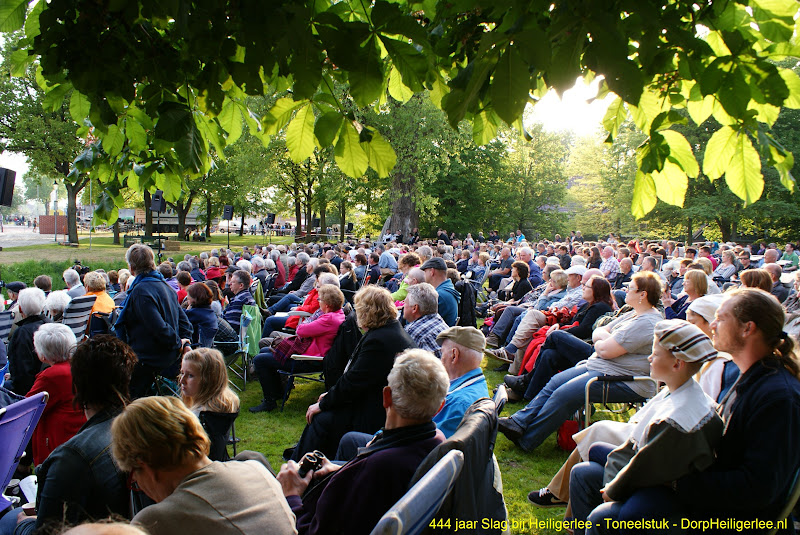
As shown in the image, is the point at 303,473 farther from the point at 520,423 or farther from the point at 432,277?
the point at 432,277

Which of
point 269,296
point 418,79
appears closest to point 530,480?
point 418,79

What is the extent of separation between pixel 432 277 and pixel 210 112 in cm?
442

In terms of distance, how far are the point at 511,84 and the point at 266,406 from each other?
17.2 ft

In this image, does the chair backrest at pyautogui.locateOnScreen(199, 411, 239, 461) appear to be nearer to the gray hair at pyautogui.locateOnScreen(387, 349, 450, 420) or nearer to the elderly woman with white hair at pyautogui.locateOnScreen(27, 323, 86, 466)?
the elderly woman with white hair at pyautogui.locateOnScreen(27, 323, 86, 466)

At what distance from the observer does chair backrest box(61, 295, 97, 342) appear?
583 cm

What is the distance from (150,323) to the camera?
4.60 metres

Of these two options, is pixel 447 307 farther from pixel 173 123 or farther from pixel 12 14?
pixel 12 14

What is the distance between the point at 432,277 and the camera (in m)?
6.59

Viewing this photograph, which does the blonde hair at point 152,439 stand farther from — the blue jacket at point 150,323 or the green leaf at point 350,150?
the blue jacket at point 150,323

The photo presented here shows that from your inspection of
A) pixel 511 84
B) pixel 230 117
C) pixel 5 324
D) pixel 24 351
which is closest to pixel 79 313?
pixel 5 324

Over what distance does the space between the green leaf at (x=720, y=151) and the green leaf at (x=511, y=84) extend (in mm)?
908

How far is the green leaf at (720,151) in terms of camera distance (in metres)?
1.82

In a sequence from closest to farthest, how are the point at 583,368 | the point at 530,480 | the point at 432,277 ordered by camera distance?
1. the point at 530,480
2. the point at 583,368
3. the point at 432,277

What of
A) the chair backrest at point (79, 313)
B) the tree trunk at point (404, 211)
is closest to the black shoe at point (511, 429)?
the chair backrest at point (79, 313)
